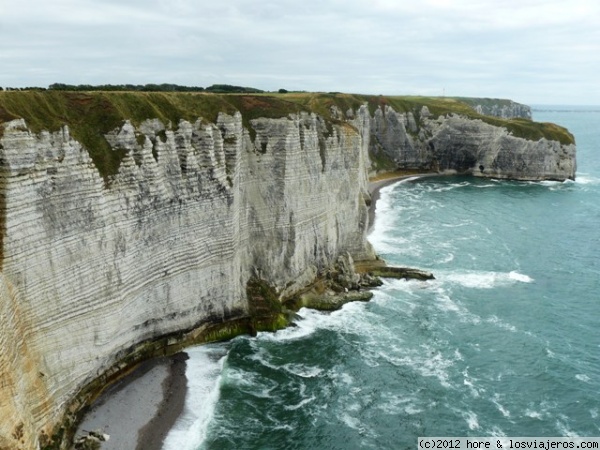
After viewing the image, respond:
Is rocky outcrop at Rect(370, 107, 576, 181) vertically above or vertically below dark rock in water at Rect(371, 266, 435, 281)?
above

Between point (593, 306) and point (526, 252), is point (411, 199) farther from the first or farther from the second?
point (593, 306)

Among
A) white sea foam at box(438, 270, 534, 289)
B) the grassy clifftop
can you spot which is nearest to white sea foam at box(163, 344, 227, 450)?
the grassy clifftop

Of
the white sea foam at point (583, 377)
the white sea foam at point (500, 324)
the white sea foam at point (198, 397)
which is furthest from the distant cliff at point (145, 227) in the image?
the white sea foam at point (583, 377)

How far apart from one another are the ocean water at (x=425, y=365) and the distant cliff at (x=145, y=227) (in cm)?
510

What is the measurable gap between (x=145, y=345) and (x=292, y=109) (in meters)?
25.3

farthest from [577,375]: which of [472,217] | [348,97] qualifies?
[348,97]

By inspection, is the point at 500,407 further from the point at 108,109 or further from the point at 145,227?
the point at 108,109

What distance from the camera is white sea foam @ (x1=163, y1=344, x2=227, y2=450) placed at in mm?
31578

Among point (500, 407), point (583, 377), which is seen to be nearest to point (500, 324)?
point (583, 377)

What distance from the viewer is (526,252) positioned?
6844 centimetres

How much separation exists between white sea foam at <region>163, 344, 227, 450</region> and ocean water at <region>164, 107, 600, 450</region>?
10 centimetres

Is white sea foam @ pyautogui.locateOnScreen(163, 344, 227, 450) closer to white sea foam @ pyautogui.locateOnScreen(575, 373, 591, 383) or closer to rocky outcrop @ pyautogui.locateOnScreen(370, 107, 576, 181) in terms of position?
white sea foam @ pyautogui.locateOnScreen(575, 373, 591, 383)

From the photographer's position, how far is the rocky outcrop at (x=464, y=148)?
119m

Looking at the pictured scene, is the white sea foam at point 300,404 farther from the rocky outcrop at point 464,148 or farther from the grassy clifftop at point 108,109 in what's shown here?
the rocky outcrop at point 464,148
